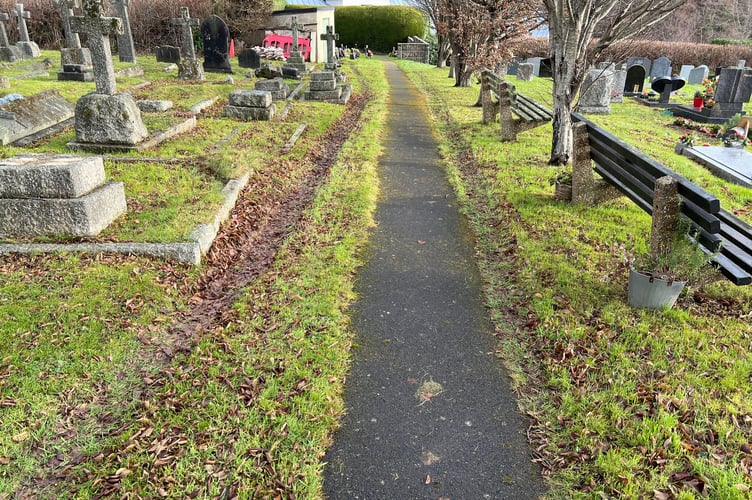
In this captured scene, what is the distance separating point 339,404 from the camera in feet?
10.8

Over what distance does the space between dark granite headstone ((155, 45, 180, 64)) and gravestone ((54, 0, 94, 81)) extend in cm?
371

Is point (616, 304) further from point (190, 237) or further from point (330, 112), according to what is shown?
point (330, 112)

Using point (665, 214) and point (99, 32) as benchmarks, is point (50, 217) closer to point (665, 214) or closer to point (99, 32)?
point (99, 32)

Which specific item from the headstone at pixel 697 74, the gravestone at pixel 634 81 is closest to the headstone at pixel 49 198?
the gravestone at pixel 634 81

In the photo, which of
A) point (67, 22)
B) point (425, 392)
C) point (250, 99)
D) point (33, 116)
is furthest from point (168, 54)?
point (425, 392)

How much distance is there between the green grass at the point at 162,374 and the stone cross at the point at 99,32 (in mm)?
3804

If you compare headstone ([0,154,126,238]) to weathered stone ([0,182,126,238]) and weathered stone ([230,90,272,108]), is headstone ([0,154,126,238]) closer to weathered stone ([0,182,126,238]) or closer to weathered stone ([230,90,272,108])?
weathered stone ([0,182,126,238])

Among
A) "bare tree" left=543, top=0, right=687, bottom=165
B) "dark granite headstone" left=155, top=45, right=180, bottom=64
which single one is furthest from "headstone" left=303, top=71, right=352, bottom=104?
"dark granite headstone" left=155, top=45, right=180, bottom=64

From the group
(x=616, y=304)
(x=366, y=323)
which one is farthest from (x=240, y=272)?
(x=616, y=304)

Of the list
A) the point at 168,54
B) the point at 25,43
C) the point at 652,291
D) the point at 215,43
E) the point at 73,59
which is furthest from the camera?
the point at 168,54

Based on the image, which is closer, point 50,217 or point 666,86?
point 50,217

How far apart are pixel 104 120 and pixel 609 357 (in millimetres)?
8547

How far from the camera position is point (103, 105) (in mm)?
8227

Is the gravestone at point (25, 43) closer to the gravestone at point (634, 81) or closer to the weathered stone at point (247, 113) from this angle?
the weathered stone at point (247, 113)
